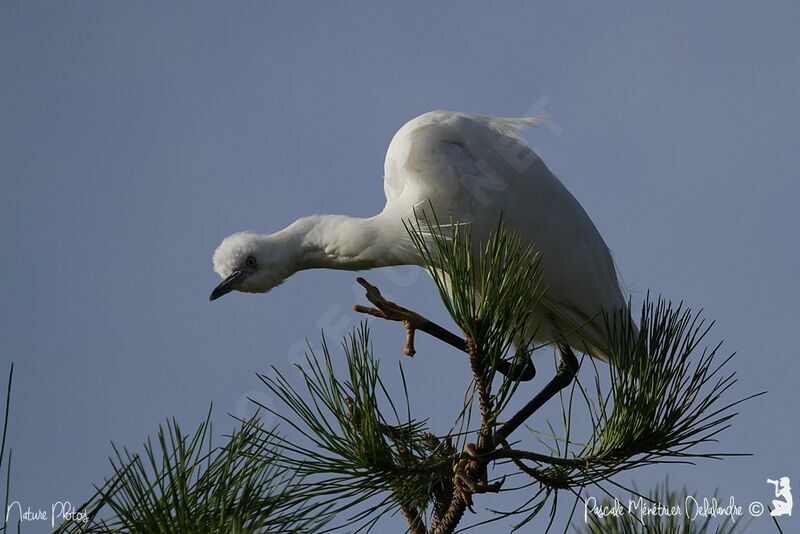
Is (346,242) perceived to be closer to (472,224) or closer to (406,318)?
(472,224)

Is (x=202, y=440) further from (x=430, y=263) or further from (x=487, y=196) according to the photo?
(x=487, y=196)

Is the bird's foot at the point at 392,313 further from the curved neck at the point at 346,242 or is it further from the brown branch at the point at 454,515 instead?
the curved neck at the point at 346,242

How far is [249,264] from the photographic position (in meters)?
5.14

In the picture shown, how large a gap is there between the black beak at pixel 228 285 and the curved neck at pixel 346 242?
26 centimetres

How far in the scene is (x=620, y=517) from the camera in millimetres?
2859

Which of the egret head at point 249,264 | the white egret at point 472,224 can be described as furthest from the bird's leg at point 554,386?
the egret head at point 249,264

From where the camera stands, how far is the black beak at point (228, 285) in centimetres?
516

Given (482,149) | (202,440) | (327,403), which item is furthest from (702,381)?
→ (482,149)

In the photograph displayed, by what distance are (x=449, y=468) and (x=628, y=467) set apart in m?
0.49

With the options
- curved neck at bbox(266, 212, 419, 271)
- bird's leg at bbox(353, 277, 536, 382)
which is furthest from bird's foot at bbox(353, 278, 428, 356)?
curved neck at bbox(266, 212, 419, 271)

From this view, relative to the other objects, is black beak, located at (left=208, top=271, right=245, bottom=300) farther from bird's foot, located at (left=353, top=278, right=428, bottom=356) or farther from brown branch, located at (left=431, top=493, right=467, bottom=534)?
brown branch, located at (left=431, top=493, right=467, bottom=534)

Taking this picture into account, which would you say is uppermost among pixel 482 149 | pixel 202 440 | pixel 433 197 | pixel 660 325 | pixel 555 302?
pixel 482 149

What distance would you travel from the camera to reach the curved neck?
472cm

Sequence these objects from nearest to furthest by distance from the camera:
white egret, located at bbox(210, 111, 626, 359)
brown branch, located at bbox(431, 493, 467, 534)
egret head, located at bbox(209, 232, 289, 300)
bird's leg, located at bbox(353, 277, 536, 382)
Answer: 1. brown branch, located at bbox(431, 493, 467, 534)
2. bird's leg, located at bbox(353, 277, 536, 382)
3. white egret, located at bbox(210, 111, 626, 359)
4. egret head, located at bbox(209, 232, 289, 300)
